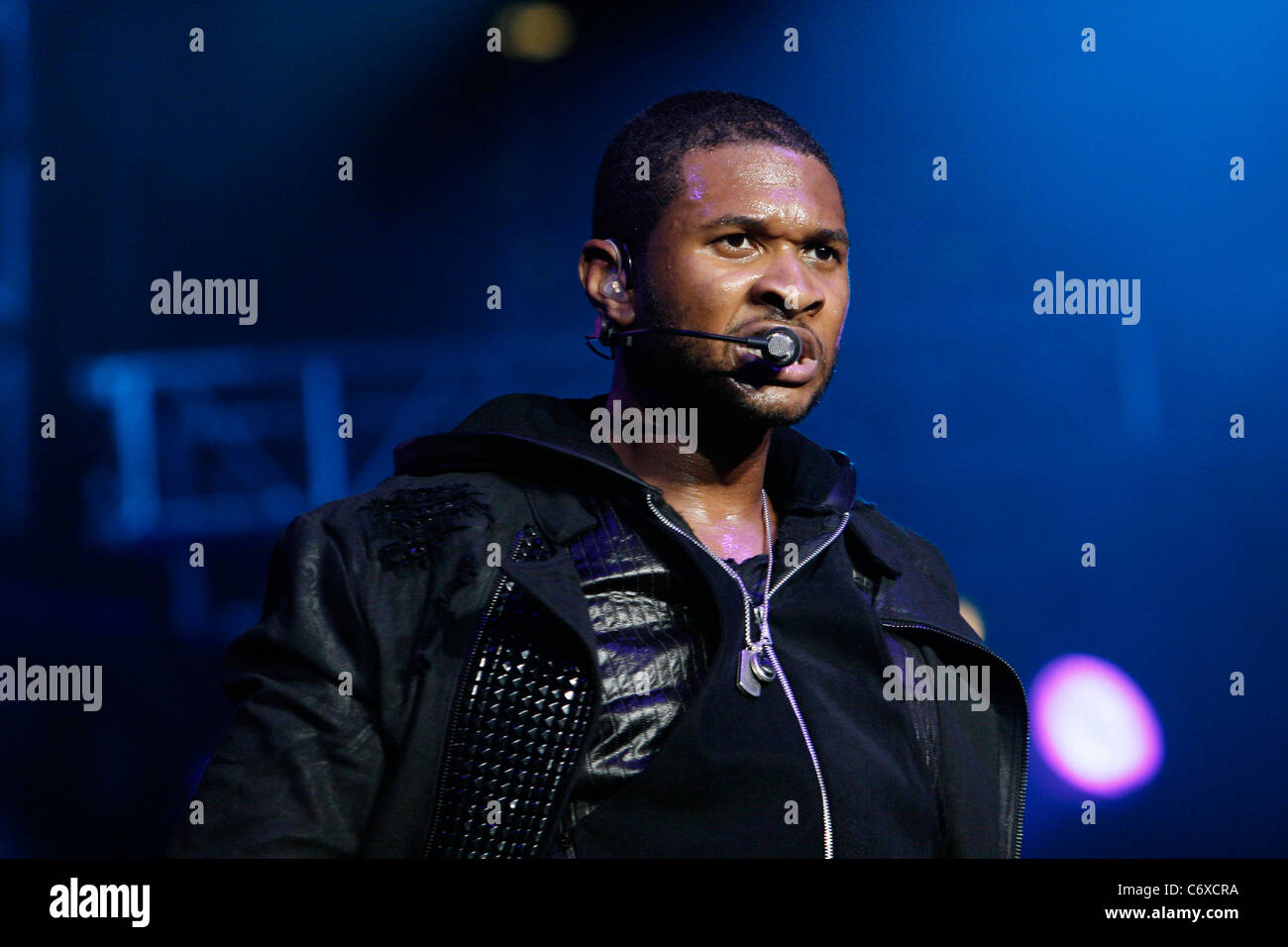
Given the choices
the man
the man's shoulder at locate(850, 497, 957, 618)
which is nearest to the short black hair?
the man

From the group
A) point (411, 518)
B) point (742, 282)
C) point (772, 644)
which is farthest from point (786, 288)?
point (411, 518)

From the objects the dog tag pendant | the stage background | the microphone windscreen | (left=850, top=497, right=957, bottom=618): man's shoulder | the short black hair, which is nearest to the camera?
the dog tag pendant

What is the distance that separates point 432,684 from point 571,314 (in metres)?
1.60

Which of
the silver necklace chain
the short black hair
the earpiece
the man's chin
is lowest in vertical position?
the silver necklace chain

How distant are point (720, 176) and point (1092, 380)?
1.60 metres

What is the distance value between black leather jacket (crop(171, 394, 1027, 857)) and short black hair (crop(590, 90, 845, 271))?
0.39 meters

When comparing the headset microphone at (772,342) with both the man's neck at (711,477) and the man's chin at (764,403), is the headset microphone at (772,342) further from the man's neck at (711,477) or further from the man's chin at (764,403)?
the man's neck at (711,477)

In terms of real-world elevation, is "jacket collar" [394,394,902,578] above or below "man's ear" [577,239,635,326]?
below

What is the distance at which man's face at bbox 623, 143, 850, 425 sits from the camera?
179 cm

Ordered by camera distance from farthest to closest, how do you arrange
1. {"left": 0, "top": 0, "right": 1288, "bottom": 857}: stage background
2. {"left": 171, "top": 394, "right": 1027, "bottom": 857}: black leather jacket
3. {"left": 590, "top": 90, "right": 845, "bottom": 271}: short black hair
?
{"left": 0, "top": 0, "right": 1288, "bottom": 857}: stage background, {"left": 590, "top": 90, "right": 845, "bottom": 271}: short black hair, {"left": 171, "top": 394, "right": 1027, "bottom": 857}: black leather jacket

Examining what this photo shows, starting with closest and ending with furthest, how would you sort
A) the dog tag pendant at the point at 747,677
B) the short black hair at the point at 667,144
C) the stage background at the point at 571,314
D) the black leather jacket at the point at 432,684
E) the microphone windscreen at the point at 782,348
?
the black leather jacket at the point at 432,684, the dog tag pendant at the point at 747,677, the microphone windscreen at the point at 782,348, the short black hair at the point at 667,144, the stage background at the point at 571,314

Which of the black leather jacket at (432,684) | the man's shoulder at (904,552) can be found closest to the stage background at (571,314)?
the man's shoulder at (904,552)

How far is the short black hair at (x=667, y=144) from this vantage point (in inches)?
74.7

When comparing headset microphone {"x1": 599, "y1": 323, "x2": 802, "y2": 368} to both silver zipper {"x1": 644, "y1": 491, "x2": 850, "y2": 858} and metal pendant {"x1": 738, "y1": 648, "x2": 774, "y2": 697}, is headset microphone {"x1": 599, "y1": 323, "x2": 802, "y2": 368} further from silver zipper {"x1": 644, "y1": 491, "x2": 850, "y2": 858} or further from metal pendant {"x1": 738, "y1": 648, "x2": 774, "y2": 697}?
metal pendant {"x1": 738, "y1": 648, "x2": 774, "y2": 697}
